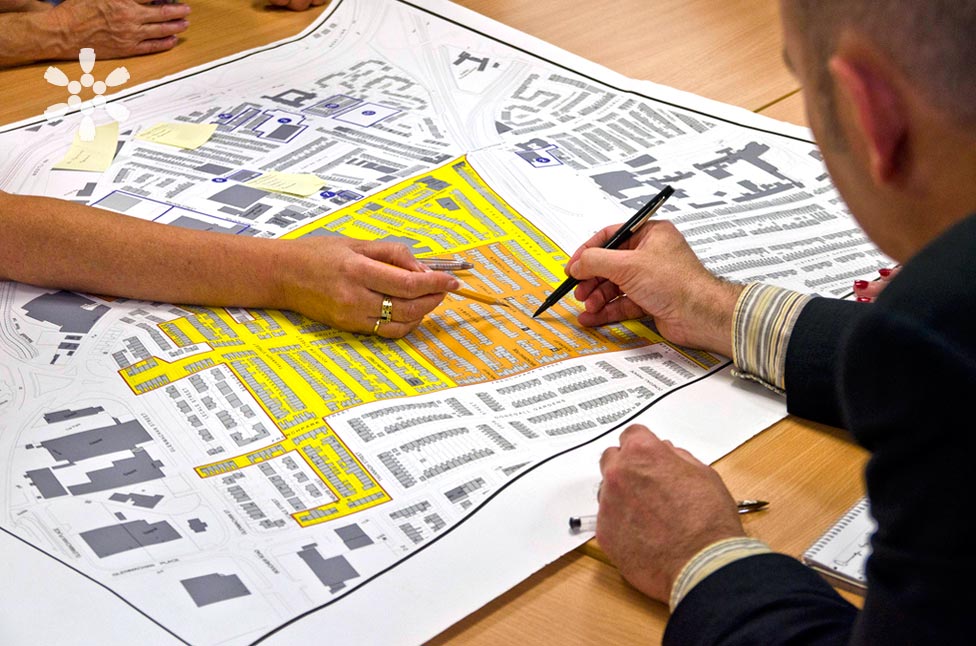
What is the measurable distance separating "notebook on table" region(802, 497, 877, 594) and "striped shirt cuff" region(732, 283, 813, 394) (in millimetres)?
200

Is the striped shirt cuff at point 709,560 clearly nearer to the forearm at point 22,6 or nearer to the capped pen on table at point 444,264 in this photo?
the capped pen on table at point 444,264

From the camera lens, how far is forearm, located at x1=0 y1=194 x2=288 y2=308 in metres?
1.21

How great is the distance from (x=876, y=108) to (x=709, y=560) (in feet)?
1.32

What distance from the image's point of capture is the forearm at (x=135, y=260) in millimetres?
1214

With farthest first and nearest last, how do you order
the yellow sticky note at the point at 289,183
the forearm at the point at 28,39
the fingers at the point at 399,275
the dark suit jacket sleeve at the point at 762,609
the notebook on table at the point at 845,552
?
1. the forearm at the point at 28,39
2. the yellow sticky note at the point at 289,183
3. the fingers at the point at 399,275
4. the notebook on table at the point at 845,552
5. the dark suit jacket sleeve at the point at 762,609

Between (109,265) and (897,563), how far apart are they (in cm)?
93

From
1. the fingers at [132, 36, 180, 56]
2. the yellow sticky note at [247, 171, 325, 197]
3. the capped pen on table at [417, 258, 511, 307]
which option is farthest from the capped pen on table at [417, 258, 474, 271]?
the fingers at [132, 36, 180, 56]

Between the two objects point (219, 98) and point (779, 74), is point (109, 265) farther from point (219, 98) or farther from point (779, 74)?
point (779, 74)

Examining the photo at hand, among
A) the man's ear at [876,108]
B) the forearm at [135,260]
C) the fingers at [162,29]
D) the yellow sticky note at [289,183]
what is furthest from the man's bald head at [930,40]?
the fingers at [162,29]

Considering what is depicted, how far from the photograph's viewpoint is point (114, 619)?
32.4 inches

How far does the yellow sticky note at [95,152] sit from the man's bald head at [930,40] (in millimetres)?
1189

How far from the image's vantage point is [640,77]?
1.79m

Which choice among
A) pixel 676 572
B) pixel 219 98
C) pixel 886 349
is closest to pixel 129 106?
pixel 219 98

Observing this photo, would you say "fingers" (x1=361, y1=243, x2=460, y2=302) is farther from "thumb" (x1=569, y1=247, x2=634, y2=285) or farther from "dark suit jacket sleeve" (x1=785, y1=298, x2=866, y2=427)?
"dark suit jacket sleeve" (x1=785, y1=298, x2=866, y2=427)
